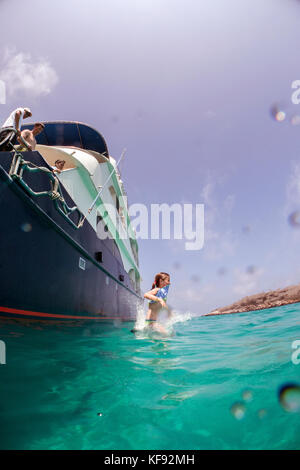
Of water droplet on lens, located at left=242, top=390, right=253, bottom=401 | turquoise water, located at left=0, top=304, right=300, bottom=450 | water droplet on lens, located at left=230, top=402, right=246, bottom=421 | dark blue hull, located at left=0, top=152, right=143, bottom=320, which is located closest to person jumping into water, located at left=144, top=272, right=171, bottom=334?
turquoise water, located at left=0, top=304, right=300, bottom=450

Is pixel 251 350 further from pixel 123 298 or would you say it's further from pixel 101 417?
pixel 123 298

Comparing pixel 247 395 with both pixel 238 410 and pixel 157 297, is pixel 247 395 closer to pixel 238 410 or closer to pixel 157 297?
pixel 238 410

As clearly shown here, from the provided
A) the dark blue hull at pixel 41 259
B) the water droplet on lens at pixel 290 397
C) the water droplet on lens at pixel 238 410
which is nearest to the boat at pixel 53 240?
the dark blue hull at pixel 41 259

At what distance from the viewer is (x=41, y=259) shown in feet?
12.3

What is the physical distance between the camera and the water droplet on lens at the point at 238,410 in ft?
4.91

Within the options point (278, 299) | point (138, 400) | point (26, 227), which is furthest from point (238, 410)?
point (278, 299)

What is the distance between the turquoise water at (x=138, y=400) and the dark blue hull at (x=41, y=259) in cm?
68

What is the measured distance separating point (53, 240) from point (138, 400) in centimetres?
339

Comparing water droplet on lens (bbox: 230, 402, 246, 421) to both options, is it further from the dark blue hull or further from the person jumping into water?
the dark blue hull

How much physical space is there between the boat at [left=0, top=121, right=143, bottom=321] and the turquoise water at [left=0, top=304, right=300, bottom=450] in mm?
843

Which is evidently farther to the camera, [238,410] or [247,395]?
[247,395]

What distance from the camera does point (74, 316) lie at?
478cm
